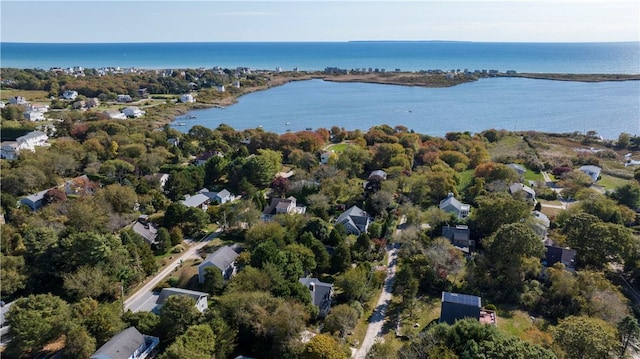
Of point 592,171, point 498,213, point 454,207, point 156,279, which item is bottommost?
point 156,279

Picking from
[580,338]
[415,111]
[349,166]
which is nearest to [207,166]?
[349,166]

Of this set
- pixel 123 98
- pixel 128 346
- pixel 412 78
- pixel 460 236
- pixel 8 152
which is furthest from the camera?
pixel 412 78

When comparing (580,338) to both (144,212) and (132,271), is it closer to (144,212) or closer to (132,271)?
(132,271)

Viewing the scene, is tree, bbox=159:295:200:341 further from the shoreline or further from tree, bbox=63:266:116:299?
the shoreline

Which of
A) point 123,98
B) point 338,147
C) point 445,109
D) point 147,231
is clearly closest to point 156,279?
point 147,231

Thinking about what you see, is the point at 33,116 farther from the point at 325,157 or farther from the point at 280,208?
the point at 280,208

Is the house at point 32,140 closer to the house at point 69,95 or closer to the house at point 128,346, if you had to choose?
the house at point 69,95
